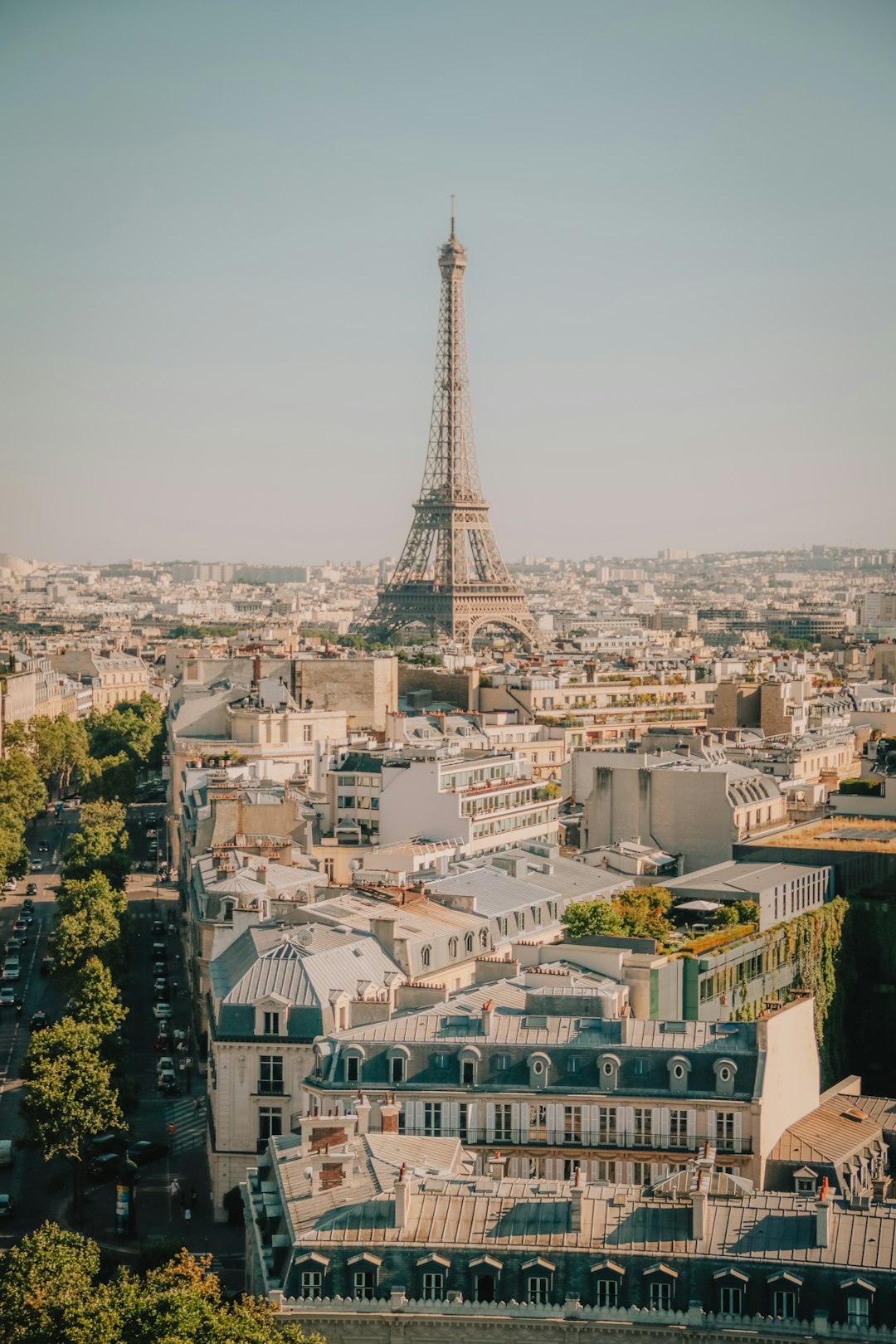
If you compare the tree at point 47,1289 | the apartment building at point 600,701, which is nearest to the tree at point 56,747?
the apartment building at point 600,701

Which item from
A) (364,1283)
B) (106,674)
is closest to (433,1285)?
(364,1283)

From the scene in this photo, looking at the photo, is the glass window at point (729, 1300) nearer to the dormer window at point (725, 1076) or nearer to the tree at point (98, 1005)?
the dormer window at point (725, 1076)

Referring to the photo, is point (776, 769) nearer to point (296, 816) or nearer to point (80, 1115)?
point (296, 816)

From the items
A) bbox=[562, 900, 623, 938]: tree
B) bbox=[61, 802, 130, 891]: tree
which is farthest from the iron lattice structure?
bbox=[562, 900, 623, 938]: tree

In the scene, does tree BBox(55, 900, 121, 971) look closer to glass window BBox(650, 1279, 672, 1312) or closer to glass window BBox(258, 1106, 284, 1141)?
glass window BBox(258, 1106, 284, 1141)

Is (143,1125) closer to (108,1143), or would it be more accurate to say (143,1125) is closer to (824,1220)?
(108,1143)

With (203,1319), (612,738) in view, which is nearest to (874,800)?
(612,738)
